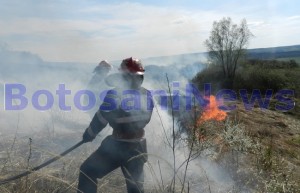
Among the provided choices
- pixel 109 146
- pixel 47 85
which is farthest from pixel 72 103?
pixel 109 146

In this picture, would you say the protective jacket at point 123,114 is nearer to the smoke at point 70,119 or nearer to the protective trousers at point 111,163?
the protective trousers at point 111,163

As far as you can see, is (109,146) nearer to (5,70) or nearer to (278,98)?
(5,70)

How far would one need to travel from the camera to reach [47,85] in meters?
12.5

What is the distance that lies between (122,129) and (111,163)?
39 cm

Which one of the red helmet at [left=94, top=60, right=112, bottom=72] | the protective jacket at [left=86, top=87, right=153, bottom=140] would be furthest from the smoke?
the protective jacket at [left=86, top=87, right=153, bottom=140]

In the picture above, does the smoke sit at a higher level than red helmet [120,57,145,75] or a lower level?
lower

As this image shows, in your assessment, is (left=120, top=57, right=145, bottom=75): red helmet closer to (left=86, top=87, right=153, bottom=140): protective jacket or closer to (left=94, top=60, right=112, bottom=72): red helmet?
(left=86, top=87, right=153, bottom=140): protective jacket

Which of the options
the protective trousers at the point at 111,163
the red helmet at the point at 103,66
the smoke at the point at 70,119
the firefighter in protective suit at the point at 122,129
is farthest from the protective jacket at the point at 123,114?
the red helmet at the point at 103,66

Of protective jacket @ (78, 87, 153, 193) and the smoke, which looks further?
the smoke

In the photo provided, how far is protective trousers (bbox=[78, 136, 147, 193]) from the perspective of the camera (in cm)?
368

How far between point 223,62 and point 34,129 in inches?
1127

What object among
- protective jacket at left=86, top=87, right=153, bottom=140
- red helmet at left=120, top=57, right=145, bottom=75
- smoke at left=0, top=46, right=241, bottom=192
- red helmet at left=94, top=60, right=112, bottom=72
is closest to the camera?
protective jacket at left=86, top=87, right=153, bottom=140

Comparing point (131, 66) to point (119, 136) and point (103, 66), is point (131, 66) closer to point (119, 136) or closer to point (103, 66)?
point (119, 136)

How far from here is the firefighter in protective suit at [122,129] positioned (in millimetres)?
3676
